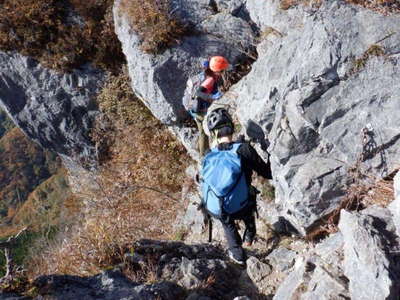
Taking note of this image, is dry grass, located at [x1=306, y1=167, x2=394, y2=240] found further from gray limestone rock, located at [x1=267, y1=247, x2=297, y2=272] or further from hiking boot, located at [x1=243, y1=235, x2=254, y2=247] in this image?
hiking boot, located at [x1=243, y1=235, x2=254, y2=247]

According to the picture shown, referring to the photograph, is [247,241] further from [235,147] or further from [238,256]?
[235,147]

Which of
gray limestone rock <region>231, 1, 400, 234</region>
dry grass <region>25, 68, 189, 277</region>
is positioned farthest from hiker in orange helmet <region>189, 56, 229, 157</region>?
dry grass <region>25, 68, 189, 277</region>

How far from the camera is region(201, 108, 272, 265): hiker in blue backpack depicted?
16.8 ft

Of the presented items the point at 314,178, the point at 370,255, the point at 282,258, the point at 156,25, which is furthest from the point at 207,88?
the point at 370,255

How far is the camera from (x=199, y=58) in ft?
30.4

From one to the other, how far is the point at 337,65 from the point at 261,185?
2516 mm

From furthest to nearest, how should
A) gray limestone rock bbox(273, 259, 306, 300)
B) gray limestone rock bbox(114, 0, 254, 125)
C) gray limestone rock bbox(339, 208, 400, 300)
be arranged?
gray limestone rock bbox(114, 0, 254, 125) < gray limestone rock bbox(273, 259, 306, 300) < gray limestone rock bbox(339, 208, 400, 300)

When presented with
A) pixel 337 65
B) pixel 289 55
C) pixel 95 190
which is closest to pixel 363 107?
pixel 337 65

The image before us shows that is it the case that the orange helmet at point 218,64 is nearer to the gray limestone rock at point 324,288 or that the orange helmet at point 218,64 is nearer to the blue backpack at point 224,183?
the blue backpack at point 224,183

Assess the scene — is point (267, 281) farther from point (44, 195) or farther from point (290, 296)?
point (44, 195)

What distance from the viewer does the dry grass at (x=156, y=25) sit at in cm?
920

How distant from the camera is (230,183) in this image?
5086 mm

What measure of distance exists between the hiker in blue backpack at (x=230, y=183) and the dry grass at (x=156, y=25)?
447 centimetres

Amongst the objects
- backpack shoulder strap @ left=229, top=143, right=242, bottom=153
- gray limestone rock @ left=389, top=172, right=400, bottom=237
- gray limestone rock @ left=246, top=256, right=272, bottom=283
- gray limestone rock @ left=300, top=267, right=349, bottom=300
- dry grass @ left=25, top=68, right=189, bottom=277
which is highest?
backpack shoulder strap @ left=229, top=143, right=242, bottom=153
